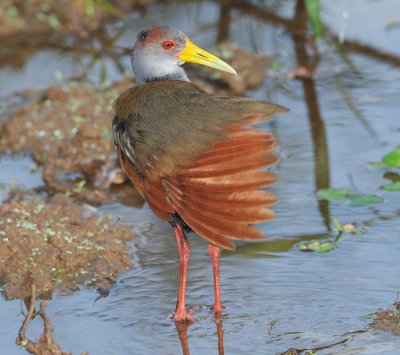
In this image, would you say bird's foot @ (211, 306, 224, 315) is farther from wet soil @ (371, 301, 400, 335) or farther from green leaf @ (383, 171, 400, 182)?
green leaf @ (383, 171, 400, 182)

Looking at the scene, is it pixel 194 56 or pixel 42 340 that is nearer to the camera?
pixel 42 340

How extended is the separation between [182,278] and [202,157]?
2.32 ft

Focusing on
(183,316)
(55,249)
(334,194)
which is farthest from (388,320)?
(55,249)

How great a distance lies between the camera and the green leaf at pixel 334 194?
236 inches

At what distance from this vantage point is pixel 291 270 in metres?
5.18

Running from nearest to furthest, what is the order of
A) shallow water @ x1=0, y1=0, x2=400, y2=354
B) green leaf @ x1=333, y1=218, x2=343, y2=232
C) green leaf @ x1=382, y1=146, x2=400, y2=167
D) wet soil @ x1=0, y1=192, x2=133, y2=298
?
shallow water @ x1=0, y1=0, x2=400, y2=354 < wet soil @ x1=0, y1=192, x2=133, y2=298 < green leaf @ x1=333, y1=218, x2=343, y2=232 < green leaf @ x1=382, y1=146, x2=400, y2=167

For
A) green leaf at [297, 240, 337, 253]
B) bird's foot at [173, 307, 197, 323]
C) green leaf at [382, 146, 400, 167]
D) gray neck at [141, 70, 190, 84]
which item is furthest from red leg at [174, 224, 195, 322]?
green leaf at [382, 146, 400, 167]

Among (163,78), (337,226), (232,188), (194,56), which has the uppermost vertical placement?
(194,56)

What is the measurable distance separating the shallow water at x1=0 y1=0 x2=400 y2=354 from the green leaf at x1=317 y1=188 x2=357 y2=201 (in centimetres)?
5

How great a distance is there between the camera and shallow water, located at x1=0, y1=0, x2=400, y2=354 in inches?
179

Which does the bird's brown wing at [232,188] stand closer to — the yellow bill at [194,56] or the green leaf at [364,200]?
the yellow bill at [194,56]

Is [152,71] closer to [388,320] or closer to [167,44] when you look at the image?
[167,44]

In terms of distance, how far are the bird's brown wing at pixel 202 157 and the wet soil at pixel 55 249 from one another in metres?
0.68

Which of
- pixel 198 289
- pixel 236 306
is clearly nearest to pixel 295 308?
pixel 236 306
